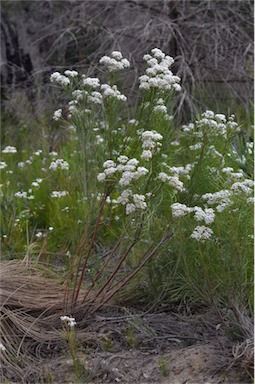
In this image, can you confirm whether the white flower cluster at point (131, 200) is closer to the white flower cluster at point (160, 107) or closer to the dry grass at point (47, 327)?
the white flower cluster at point (160, 107)

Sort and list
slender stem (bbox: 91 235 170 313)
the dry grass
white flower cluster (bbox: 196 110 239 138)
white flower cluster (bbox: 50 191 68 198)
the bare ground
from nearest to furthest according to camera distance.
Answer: the bare ground
the dry grass
slender stem (bbox: 91 235 170 313)
white flower cluster (bbox: 196 110 239 138)
white flower cluster (bbox: 50 191 68 198)

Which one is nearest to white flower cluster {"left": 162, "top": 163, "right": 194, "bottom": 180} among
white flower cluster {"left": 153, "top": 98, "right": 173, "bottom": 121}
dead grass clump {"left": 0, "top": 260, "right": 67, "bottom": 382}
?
A: white flower cluster {"left": 153, "top": 98, "right": 173, "bottom": 121}

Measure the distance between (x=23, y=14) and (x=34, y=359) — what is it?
7459mm

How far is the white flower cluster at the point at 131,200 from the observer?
10.8 feet

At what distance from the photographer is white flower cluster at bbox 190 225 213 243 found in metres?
3.33

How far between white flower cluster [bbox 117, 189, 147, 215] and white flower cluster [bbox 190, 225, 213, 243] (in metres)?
0.27

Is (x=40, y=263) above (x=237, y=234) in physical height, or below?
below

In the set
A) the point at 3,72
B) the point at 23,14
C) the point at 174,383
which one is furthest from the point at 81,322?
the point at 23,14

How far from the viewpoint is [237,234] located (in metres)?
3.37

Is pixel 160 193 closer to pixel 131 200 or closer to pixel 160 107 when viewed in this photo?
pixel 131 200

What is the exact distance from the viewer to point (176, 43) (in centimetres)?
827

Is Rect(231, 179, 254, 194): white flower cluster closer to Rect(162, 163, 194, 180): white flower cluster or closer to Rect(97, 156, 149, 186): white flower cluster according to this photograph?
Rect(162, 163, 194, 180): white flower cluster

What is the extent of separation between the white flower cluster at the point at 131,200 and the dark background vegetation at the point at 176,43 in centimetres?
438

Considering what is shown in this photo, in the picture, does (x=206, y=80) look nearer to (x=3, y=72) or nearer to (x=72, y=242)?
(x=3, y=72)
